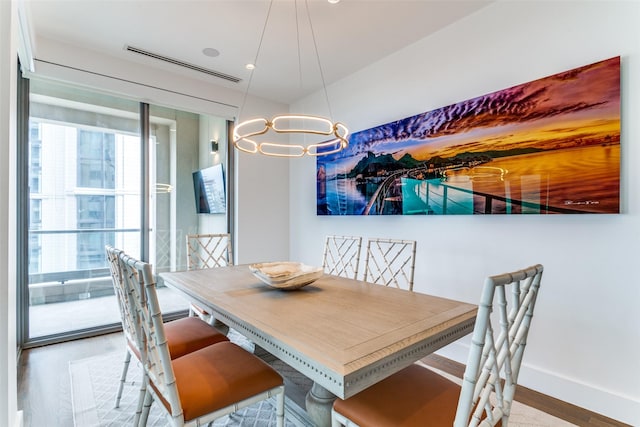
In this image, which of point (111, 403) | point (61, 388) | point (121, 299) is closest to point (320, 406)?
point (121, 299)

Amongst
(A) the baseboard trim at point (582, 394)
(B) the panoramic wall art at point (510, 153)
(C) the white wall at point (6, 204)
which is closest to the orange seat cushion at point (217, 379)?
(C) the white wall at point (6, 204)

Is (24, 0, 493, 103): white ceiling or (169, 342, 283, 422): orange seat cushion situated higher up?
(24, 0, 493, 103): white ceiling

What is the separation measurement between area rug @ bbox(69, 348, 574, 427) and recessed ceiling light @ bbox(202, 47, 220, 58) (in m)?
2.68

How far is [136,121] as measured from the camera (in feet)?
11.1

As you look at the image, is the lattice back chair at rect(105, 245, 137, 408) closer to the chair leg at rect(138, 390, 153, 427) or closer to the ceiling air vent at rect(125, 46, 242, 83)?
the chair leg at rect(138, 390, 153, 427)

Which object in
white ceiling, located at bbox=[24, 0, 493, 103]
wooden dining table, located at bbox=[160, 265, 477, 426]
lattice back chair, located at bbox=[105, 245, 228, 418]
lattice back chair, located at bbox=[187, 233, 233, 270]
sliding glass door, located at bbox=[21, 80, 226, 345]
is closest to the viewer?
wooden dining table, located at bbox=[160, 265, 477, 426]

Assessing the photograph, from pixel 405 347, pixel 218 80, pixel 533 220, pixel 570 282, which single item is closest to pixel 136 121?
pixel 218 80

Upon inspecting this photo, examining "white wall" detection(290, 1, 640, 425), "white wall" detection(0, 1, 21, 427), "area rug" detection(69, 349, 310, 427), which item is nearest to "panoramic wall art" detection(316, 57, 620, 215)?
"white wall" detection(290, 1, 640, 425)

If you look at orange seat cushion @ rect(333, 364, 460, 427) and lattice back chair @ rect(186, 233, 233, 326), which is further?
lattice back chair @ rect(186, 233, 233, 326)

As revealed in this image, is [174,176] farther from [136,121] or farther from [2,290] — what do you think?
[2,290]

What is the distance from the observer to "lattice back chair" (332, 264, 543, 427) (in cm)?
85

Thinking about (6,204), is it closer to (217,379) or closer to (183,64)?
(217,379)

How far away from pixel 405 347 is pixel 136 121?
3.57 m

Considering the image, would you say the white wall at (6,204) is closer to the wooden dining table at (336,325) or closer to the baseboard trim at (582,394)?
the wooden dining table at (336,325)
